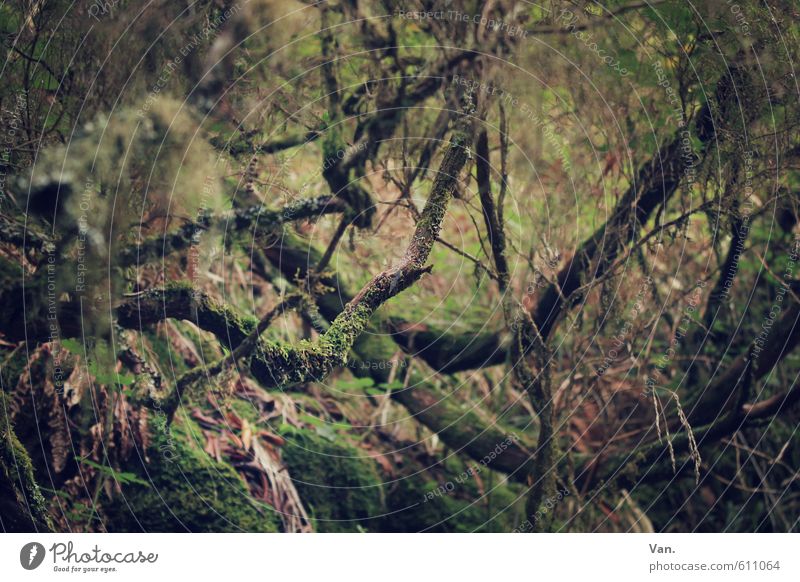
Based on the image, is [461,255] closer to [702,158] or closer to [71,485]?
[702,158]

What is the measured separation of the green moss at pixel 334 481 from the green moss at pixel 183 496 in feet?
0.64

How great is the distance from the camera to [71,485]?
2393mm

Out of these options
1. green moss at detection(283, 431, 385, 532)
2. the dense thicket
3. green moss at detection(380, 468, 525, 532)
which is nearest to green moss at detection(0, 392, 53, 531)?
the dense thicket

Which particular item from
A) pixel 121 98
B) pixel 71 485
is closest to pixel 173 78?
pixel 121 98

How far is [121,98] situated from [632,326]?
2.03 m

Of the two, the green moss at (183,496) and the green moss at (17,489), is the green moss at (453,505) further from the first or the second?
the green moss at (17,489)

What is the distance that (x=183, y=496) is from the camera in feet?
8.24

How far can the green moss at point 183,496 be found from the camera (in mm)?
2457

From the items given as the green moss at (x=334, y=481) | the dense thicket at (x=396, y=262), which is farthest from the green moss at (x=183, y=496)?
the green moss at (x=334, y=481)
